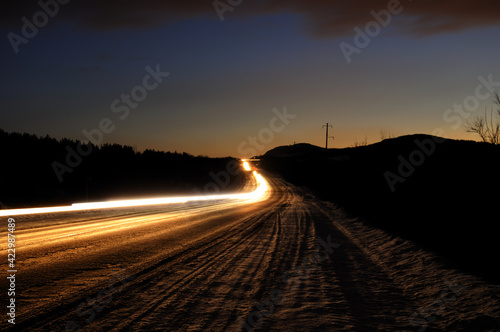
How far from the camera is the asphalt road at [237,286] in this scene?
17.1ft

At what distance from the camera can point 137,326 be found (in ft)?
16.1

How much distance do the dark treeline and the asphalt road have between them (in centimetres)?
1715

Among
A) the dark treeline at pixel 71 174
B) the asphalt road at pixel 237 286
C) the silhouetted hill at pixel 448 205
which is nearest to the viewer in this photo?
the asphalt road at pixel 237 286

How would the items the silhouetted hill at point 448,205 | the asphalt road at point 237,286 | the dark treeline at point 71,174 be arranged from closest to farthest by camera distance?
the asphalt road at point 237,286 → the silhouetted hill at point 448,205 → the dark treeline at point 71,174

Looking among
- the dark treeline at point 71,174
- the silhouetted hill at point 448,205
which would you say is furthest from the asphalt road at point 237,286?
the dark treeline at point 71,174

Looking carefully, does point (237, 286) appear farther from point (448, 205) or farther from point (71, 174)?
point (71, 174)

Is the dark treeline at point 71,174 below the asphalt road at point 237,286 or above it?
above

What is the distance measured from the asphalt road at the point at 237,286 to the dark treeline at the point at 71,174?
1715 cm

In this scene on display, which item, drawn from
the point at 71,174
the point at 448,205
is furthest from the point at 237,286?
the point at 71,174

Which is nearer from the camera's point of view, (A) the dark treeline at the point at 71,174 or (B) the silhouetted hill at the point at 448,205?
(B) the silhouetted hill at the point at 448,205

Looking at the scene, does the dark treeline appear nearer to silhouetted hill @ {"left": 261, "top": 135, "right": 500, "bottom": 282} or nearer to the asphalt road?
the asphalt road

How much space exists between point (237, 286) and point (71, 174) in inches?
1628

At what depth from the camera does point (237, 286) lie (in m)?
7.02

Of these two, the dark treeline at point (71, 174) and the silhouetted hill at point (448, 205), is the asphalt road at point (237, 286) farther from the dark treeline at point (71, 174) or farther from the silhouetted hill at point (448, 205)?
the dark treeline at point (71, 174)
